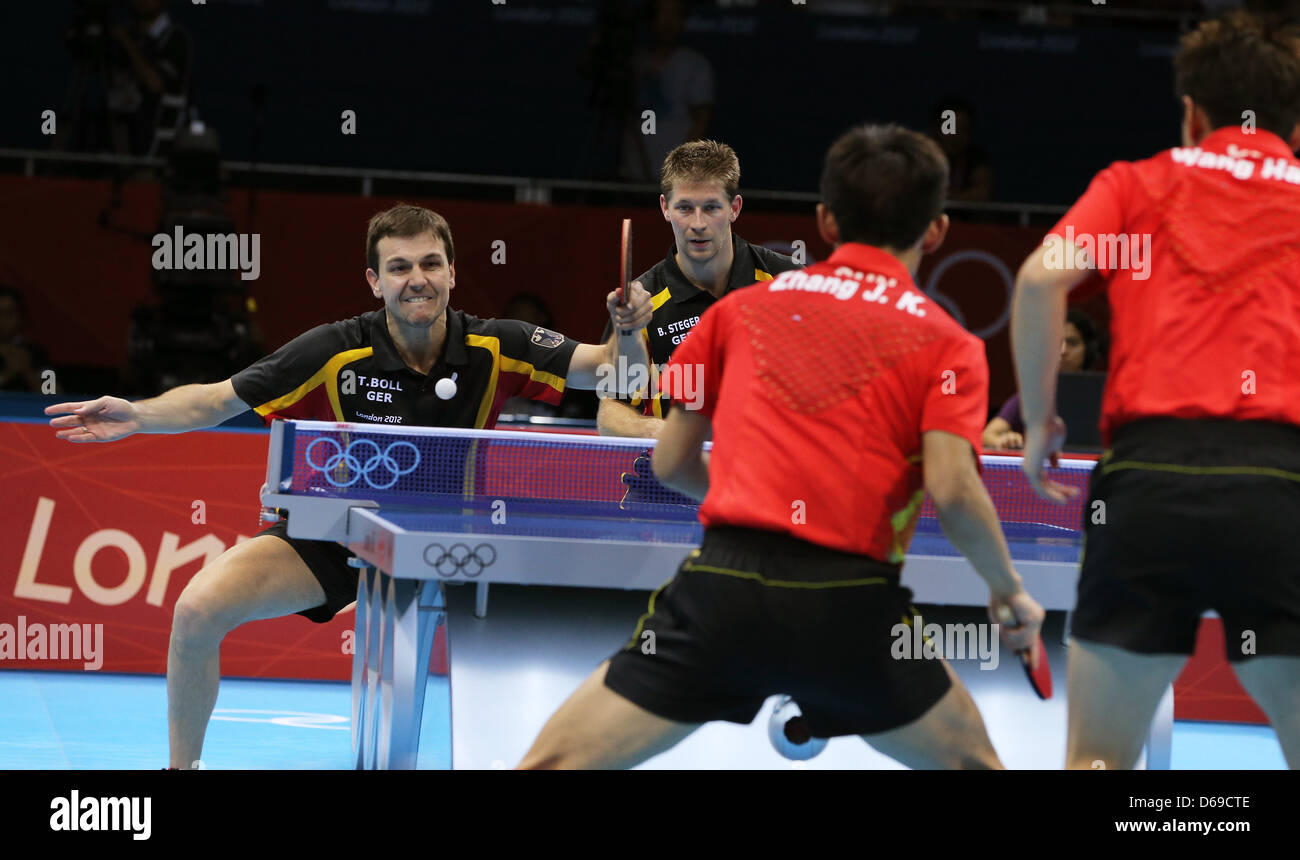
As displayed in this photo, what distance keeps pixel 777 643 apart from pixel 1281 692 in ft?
3.08

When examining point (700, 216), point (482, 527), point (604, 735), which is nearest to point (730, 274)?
point (700, 216)

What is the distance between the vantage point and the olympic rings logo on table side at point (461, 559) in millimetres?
3487

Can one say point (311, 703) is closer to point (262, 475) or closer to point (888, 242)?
point (262, 475)

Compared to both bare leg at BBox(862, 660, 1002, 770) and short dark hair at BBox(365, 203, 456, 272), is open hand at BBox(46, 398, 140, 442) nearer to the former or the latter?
short dark hair at BBox(365, 203, 456, 272)

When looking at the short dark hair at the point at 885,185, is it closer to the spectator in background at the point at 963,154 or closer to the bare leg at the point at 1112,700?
the bare leg at the point at 1112,700

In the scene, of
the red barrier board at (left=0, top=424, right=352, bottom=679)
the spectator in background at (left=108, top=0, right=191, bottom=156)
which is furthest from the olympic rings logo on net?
the spectator in background at (left=108, top=0, right=191, bottom=156)

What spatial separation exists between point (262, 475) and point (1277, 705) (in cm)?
521

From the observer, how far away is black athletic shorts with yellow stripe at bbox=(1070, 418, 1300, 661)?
9.16ft

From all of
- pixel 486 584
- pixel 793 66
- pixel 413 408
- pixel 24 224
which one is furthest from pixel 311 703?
pixel 793 66

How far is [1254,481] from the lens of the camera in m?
2.81

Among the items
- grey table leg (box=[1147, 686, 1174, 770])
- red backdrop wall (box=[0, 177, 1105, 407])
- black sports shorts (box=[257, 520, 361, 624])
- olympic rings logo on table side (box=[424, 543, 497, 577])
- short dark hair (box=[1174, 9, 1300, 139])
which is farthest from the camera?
red backdrop wall (box=[0, 177, 1105, 407])

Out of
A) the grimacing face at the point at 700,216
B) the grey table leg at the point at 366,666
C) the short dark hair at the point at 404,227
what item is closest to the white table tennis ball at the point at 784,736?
the grey table leg at the point at 366,666

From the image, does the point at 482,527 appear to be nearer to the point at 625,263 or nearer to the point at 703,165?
the point at 625,263

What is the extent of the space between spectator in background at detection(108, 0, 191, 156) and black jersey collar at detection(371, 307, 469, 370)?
5087 millimetres
